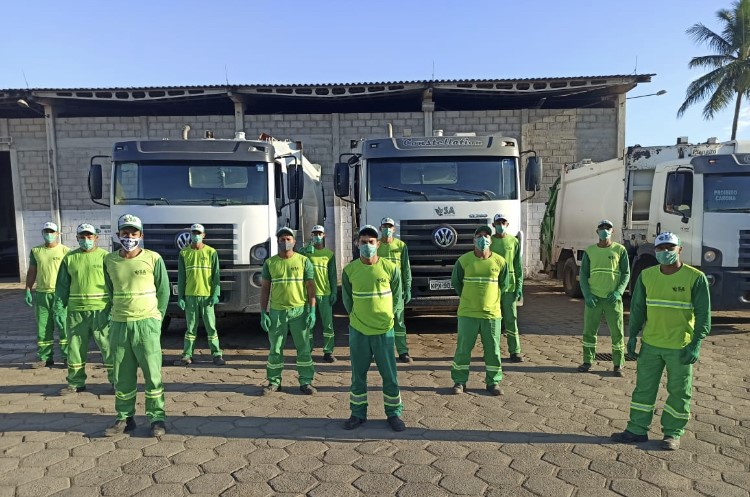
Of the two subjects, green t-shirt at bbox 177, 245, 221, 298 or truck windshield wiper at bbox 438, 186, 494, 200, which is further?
truck windshield wiper at bbox 438, 186, 494, 200

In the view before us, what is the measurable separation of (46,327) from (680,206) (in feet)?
29.8

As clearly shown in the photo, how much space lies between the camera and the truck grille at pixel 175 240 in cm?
704

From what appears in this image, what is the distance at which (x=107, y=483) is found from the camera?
138 inches

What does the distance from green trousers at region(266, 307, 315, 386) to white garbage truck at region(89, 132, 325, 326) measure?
2.01 metres

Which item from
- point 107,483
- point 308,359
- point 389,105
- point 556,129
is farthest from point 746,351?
point 389,105

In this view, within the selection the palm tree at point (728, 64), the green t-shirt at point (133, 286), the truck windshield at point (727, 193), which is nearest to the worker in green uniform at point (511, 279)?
the truck windshield at point (727, 193)

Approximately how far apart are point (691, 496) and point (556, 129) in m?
12.7

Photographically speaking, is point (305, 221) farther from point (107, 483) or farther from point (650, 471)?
point (650, 471)

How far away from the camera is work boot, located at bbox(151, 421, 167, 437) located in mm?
4281

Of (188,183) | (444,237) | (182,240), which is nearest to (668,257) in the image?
(444,237)

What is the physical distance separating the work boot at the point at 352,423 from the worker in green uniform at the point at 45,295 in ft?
13.7

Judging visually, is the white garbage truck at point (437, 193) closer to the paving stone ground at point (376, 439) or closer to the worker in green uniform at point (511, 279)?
the worker in green uniform at point (511, 279)

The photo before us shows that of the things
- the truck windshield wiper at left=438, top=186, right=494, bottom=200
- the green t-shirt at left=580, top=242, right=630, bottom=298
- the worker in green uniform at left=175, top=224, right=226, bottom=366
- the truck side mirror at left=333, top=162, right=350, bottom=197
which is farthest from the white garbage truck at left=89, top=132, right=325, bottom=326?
the green t-shirt at left=580, top=242, right=630, bottom=298

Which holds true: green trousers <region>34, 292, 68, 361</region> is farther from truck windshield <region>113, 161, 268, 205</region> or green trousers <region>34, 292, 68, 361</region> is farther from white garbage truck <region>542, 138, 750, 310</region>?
white garbage truck <region>542, 138, 750, 310</region>
